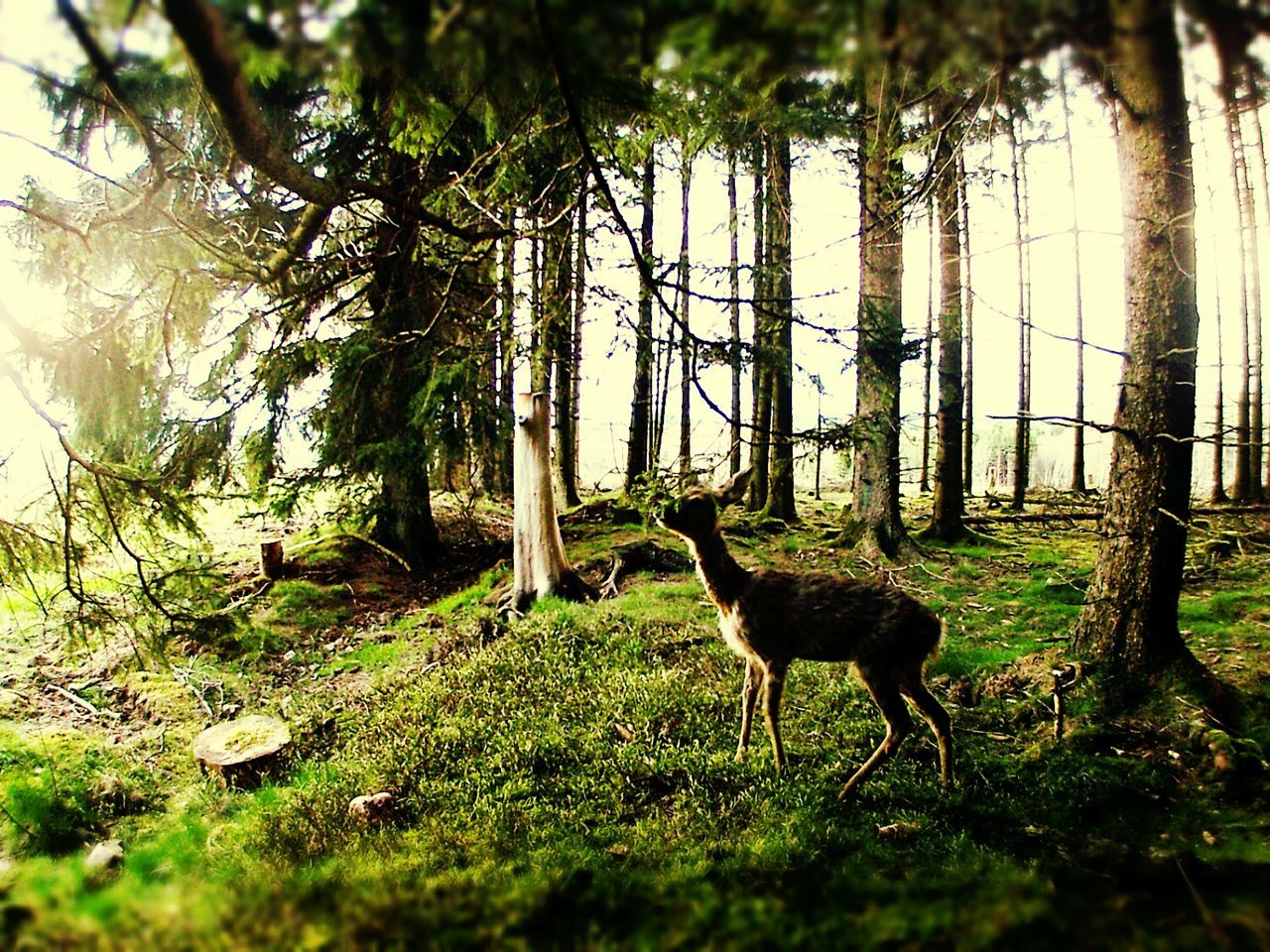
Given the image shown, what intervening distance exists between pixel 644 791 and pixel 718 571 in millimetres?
874

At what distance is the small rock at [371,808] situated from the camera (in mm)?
2607

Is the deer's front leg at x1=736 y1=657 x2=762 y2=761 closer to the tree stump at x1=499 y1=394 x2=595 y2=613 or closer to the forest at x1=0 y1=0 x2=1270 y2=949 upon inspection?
the forest at x1=0 y1=0 x2=1270 y2=949

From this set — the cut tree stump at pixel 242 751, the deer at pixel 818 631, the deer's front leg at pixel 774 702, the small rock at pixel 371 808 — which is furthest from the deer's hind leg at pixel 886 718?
the cut tree stump at pixel 242 751

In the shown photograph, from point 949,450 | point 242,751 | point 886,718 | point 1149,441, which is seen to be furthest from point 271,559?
point 1149,441

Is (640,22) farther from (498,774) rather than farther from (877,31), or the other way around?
(498,774)

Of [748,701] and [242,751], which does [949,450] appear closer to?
[748,701]

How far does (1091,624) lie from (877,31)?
4457 millimetres

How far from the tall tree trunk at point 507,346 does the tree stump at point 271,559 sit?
11.7 feet

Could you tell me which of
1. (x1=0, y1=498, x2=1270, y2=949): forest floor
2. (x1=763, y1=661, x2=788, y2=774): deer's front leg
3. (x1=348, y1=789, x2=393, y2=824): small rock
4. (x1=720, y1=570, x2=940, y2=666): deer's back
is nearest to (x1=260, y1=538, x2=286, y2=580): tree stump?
(x1=0, y1=498, x2=1270, y2=949): forest floor

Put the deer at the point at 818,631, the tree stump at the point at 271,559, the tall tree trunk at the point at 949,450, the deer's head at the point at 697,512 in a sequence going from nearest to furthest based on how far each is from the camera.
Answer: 1. the deer's head at the point at 697,512
2. the deer at the point at 818,631
3. the tall tree trunk at the point at 949,450
4. the tree stump at the point at 271,559

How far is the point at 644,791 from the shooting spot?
7.97 ft

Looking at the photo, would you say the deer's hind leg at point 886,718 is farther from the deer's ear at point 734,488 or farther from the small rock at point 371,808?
the small rock at point 371,808

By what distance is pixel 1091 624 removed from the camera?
4074mm

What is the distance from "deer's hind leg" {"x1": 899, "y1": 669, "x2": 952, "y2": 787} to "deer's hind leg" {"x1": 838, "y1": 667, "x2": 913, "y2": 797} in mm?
→ 53
